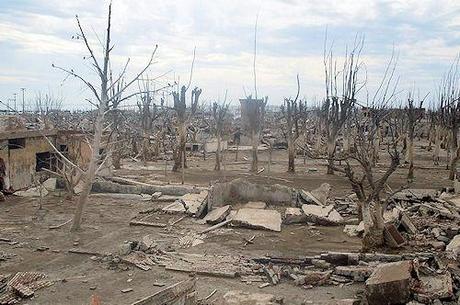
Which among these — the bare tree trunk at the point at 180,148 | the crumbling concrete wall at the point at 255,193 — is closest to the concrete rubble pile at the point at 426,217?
the crumbling concrete wall at the point at 255,193

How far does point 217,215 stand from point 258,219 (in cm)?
122

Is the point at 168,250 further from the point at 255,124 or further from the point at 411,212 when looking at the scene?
the point at 255,124

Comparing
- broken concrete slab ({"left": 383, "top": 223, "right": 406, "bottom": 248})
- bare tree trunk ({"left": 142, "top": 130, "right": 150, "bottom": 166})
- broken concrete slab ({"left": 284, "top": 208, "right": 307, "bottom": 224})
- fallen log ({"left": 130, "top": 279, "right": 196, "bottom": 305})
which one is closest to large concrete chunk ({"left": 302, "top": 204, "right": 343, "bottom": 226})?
broken concrete slab ({"left": 284, "top": 208, "right": 307, "bottom": 224})

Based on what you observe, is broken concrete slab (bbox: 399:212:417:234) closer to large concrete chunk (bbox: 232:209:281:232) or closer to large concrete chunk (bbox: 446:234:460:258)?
large concrete chunk (bbox: 446:234:460:258)

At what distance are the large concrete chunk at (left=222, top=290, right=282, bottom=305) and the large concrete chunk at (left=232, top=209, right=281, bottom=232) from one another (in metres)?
4.78

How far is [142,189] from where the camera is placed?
18.3 metres

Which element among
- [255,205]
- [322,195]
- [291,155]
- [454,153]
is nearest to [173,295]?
[255,205]

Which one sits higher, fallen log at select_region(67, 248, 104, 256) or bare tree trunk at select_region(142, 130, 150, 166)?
bare tree trunk at select_region(142, 130, 150, 166)

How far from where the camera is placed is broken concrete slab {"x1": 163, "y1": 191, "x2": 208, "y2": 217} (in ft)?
47.4

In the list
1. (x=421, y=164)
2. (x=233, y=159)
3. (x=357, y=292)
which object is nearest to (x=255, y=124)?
(x=233, y=159)

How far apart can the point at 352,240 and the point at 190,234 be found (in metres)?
4.16

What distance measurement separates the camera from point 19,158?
18.2 metres

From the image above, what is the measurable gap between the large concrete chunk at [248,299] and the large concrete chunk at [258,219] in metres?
4.78

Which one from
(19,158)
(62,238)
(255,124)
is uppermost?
(255,124)
